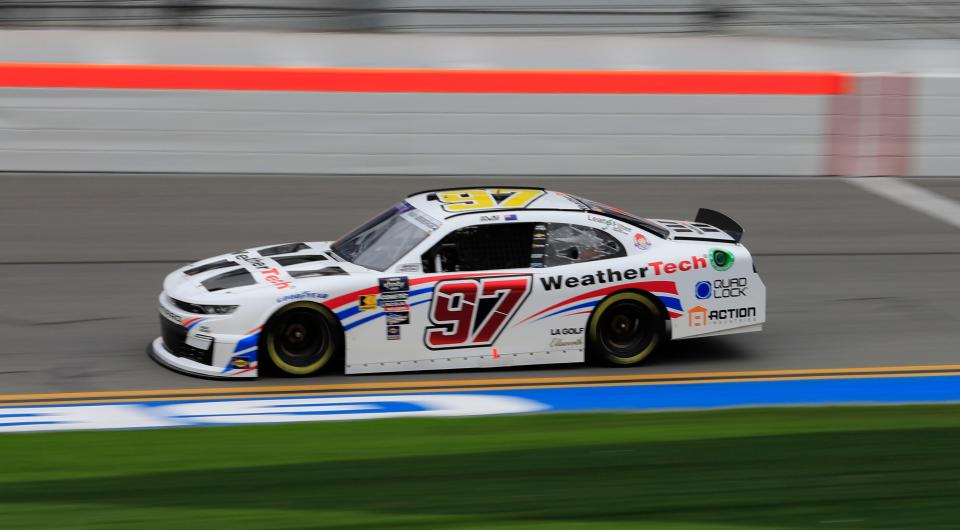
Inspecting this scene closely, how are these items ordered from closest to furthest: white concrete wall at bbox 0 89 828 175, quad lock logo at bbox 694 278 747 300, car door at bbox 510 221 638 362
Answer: car door at bbox 510 221 638 362
quad lock logo at bbox 694 278 747 300
white concrete wall at bbox 0 89 828 175

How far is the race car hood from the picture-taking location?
8375 mm

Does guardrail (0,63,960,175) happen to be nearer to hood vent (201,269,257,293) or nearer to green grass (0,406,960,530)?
hood vent (201,269,257,293)

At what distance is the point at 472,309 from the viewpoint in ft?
28.0

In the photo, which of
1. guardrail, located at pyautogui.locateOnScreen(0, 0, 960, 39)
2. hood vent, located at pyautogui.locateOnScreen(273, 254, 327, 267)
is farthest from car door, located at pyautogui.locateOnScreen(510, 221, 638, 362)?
guardrail, located at pyautogui.locateOnScreen(0, 0, 960, 39)

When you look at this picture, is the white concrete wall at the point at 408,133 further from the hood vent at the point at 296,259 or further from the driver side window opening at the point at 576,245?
the driver side window opening at the point at 576,245

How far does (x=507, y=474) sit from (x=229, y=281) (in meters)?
3.23

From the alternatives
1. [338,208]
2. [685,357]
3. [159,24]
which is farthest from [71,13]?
[685,357]

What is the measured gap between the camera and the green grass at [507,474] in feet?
17.7

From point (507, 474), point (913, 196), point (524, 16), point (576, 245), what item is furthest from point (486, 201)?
point (524, 16)

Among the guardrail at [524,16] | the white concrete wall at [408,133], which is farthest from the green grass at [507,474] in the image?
the guardrail at [524,16]

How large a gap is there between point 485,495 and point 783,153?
37.9 ft

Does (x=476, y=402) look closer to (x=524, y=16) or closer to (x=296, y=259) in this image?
(x=296, y=259)

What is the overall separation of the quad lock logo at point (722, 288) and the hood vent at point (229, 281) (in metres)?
3.17

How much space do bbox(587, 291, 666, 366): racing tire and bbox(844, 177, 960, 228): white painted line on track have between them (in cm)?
666
